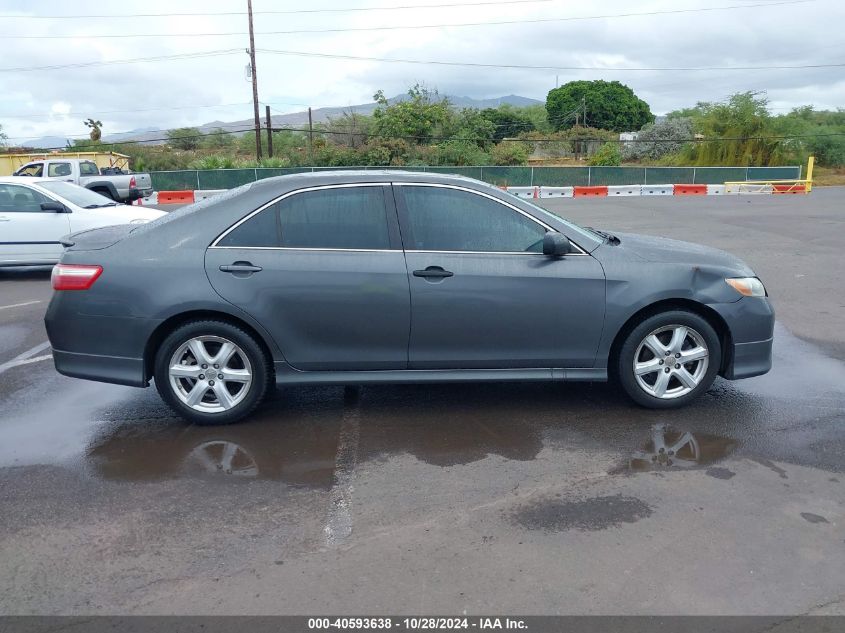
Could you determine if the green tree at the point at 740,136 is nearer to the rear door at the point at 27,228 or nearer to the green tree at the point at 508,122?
the green tree at the point at 508,122

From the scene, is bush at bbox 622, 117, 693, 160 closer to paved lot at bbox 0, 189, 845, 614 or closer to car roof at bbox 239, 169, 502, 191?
car roof at bbox 239, 169, 502, 191

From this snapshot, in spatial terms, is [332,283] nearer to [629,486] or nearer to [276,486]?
[276,486]

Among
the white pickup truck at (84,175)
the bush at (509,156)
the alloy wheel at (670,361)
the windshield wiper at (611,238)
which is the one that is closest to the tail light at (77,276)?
the windshield wiper at (611,238)

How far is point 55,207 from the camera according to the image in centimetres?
1099

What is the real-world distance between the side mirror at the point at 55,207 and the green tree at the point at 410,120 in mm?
37494

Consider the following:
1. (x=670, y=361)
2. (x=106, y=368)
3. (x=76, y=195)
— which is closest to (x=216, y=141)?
(x=76, y=195)

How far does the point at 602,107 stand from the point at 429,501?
304 ft

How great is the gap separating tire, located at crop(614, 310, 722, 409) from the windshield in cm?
924

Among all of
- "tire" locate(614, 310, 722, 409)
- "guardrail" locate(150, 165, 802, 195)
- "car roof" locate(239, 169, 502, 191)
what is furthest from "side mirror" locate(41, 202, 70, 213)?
"guardrail" locate(150, 165, 802, 195)

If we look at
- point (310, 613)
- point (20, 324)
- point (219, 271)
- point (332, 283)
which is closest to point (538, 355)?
point (332, 283)

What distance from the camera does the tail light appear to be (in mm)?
4918

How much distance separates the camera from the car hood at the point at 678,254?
5184 millimetres

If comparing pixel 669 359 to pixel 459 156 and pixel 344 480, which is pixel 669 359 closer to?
pixel 344 480

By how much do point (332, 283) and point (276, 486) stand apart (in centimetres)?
139
